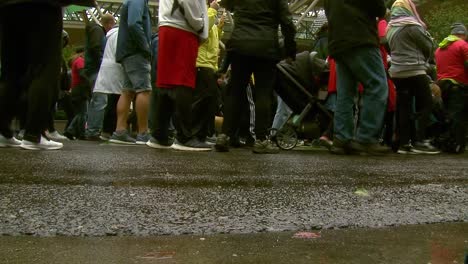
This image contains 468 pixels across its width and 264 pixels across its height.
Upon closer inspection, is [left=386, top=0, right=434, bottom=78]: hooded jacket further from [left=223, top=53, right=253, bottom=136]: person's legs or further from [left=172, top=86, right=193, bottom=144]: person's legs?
[left=172, top=86, right=193, bottom=144]: person's legs

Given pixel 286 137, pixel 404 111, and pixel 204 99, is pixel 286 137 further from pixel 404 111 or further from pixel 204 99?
pixel 404 111

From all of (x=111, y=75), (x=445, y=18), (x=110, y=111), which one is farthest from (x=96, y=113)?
(x=445, y=18)

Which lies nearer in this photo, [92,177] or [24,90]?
[92,177]

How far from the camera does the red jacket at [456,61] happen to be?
30.1 ft

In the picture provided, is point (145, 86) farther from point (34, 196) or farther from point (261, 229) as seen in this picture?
point (261, 229)

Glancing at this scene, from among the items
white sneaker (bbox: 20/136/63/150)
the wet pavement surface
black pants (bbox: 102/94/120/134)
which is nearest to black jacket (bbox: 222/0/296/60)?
white sneaker (bbox: 20/136/63/150)

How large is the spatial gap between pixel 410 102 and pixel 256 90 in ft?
7.52

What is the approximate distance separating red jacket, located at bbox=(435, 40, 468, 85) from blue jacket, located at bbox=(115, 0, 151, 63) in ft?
13.6

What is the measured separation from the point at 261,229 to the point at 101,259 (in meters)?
0.82

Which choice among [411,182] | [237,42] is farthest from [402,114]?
[411,182]

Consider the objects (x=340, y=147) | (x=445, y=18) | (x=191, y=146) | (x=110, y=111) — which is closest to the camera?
(x=191, y=146)

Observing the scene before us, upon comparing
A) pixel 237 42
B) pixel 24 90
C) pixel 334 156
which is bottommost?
pixel 334 156

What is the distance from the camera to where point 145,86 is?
7.63 meters

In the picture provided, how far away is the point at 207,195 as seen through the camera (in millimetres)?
3783
